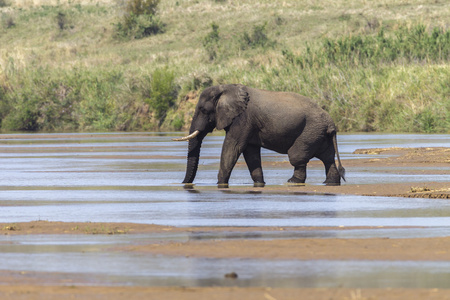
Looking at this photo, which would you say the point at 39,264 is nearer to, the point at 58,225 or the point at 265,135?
the point at 58,225

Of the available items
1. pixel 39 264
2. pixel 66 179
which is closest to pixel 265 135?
pixel 66 179

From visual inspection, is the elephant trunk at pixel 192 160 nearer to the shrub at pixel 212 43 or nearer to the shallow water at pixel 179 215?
the shallow water at pixel 179 215

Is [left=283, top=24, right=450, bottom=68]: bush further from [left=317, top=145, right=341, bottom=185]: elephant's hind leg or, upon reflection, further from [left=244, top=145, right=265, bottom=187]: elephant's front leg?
[left=244, top=145, right=265, bottom=187]: elephant's front leg

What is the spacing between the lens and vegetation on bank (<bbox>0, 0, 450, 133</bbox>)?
142 feet

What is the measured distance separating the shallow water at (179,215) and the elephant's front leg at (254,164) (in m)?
0.30

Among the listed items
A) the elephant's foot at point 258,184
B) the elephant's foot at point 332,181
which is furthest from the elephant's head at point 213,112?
the elephant's foot at point 332,181

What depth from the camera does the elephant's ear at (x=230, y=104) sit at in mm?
18578

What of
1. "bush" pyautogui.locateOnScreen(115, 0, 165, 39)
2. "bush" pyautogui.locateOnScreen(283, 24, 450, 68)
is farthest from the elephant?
"bush" pyautogui.locateOnScreen(115, 0, 165, 39)

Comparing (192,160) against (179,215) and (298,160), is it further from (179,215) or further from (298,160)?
(179,215)

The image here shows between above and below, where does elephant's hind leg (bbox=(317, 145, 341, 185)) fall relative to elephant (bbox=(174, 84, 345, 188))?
below

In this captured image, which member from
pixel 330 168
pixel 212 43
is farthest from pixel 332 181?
pixel 212 43

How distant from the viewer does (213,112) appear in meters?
19.0

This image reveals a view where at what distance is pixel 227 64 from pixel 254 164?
41.5 metres

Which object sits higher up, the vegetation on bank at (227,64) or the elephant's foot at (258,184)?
the elephant's foot at (258,184)
